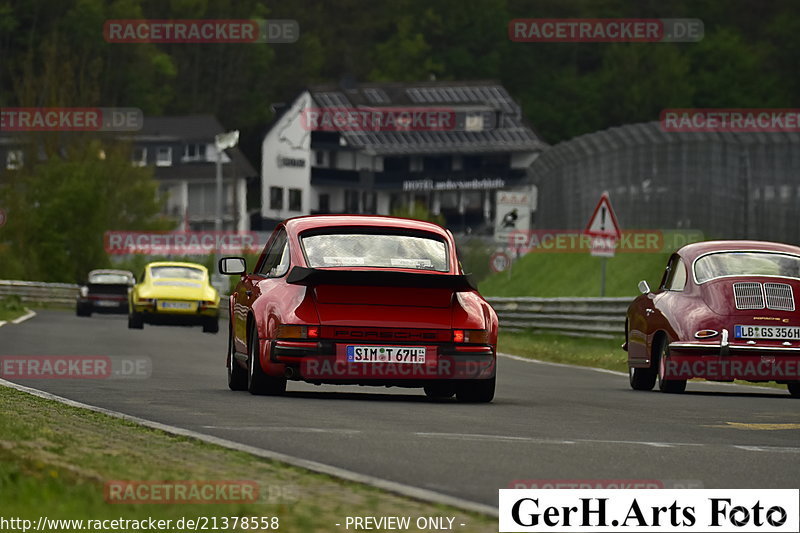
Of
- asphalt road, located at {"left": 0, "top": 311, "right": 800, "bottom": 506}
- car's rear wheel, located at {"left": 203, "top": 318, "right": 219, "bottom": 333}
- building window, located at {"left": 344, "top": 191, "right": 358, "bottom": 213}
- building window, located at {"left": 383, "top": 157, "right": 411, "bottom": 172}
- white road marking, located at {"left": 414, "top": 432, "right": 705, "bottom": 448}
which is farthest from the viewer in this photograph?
building window, located at {"left": 344, "top": 191, "right": 358, "bottom": 213}

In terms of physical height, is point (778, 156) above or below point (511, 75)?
below

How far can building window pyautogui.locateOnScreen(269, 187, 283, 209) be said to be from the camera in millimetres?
122125

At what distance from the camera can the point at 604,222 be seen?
99.1 ft

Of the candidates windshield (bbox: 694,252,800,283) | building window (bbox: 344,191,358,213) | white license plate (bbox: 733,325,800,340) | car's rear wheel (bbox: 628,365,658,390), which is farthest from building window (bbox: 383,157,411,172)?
white license plate (bbox: 733,325,800,340)

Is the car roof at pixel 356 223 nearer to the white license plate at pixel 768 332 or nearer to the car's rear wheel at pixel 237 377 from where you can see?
the car's rear wheel at pixel 237 377

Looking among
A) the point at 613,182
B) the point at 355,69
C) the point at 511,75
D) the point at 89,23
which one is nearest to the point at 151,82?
the point at 89,23

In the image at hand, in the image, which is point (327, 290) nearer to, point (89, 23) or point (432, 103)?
point (432, 103)

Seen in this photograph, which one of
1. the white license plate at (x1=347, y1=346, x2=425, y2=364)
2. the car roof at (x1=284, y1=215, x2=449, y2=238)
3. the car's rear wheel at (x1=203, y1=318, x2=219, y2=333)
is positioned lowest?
the car's rear wheel at (x1=203, y1=318, x2=219, y2=333)

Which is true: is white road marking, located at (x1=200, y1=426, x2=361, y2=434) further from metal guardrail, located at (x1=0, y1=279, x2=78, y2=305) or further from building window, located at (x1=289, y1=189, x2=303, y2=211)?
building window, located at (x1=289, y1=189, x2=303, y2=211)

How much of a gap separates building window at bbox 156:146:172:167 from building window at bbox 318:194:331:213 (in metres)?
10.6

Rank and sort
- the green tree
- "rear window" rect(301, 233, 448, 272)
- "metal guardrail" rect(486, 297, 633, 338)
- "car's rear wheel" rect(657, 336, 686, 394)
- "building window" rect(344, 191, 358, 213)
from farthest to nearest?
1. "building window" rect(344, 191, 358, 213)
2. the green tree
3. "metal guardrail" rect(486, 297, 633, 338)
4. "car's rear wheel" rect(657, 336, 686, 394)
5. "rear window" rect(301, 233, 448, 272)

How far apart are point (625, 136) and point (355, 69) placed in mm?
112343

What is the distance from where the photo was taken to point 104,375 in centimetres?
1869

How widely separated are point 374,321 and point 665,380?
4.79 m
